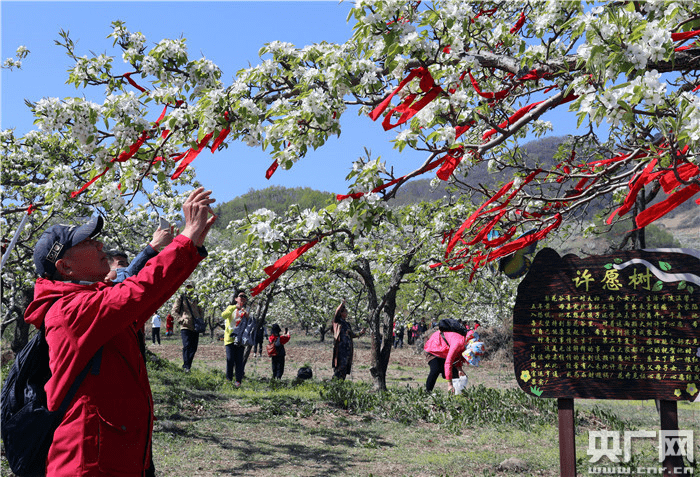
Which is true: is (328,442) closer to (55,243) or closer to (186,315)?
(186,315)

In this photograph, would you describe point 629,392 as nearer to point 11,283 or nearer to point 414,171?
point 414,171

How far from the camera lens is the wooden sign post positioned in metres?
4.78

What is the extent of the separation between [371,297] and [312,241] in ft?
25.5

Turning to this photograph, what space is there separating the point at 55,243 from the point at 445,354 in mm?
8582

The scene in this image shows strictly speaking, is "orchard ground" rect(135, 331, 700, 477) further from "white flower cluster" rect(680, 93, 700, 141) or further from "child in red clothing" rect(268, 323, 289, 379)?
A: "white flower cluster" rect(680, 93, 700, 141)

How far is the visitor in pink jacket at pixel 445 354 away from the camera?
9969 millimetres

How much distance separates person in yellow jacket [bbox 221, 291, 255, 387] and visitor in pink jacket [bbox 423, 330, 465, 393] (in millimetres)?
3658

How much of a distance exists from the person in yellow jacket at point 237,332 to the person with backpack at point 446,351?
144 inches

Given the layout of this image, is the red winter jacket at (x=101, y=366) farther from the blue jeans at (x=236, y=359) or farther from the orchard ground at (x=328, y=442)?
the blue jeans at (x=236, y=359)

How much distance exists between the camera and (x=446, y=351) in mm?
10195

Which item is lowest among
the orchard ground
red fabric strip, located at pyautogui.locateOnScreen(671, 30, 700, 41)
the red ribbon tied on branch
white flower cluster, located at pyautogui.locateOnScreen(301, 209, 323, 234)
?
the orchard ground

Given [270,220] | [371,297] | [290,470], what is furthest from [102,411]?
[371,297]

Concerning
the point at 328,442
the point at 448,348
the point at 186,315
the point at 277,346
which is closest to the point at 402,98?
the point at 328,442

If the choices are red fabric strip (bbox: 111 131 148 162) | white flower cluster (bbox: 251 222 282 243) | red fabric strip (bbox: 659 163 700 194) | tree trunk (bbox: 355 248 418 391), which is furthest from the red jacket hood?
tree trunk (bbox: 355 248 418 391)
